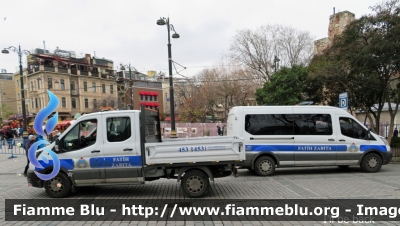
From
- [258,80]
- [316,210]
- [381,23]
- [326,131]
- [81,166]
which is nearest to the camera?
[316,210]

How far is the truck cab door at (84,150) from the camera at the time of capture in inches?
249

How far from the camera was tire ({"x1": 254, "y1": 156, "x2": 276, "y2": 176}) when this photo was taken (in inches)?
347

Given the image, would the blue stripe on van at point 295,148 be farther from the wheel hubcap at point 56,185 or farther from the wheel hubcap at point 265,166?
the wheel hubcap at point 56,185

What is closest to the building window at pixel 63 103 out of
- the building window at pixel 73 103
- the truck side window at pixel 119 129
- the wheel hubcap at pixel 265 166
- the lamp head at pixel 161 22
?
the building window at pixel 73 103

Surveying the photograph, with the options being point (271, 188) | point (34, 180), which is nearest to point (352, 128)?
point (271, 188)

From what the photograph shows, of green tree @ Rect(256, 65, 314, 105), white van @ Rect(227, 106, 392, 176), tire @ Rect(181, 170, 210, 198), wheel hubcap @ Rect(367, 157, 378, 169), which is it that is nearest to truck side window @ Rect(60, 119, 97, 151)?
tire @ Rect(181, 170, 210, 198)

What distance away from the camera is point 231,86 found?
3058cm

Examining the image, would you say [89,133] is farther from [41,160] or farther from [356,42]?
[356,42]

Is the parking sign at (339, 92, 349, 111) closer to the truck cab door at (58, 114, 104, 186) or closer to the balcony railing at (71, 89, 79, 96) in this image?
the truck cab door at (58, 114, 104, 186)

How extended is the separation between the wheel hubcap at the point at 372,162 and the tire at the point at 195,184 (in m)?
6.44

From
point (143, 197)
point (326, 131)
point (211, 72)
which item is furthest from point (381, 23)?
point (211, 72)

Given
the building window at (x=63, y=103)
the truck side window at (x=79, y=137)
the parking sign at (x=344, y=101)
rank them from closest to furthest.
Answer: the truck side window at (x=79, y=137)
the parking sign at (x=344, y=101)
the building window at (x=63, y=103)

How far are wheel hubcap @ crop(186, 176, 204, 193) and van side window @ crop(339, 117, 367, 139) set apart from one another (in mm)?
5839

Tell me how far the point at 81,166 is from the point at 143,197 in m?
1.76
